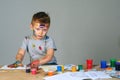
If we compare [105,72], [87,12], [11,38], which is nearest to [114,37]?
[87,12]

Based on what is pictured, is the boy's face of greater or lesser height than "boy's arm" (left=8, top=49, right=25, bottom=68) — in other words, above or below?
above

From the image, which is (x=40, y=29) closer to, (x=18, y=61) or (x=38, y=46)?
(x=38, y=46)

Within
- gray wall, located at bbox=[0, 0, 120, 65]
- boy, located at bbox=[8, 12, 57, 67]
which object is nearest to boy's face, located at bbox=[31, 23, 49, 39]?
boy, located at bbox=[8, 12, 57, 67]

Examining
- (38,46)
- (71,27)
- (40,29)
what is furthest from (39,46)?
(71,27)

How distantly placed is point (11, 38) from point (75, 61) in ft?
3.34

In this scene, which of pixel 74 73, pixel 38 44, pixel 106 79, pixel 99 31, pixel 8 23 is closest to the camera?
pixel 106 79

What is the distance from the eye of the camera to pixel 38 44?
7.27 ft

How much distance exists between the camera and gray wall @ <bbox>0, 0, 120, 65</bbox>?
323 cm

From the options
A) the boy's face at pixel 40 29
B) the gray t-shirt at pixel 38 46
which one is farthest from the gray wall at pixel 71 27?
the boy's face at pixel 40 29

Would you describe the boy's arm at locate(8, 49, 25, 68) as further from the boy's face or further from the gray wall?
the gray wall

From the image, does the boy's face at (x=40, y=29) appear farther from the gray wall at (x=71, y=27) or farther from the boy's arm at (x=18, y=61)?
the gray wall at (x=71, y=27)

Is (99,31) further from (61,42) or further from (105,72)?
(105,72)

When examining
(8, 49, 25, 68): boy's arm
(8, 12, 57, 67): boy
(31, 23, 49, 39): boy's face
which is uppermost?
(31, 23, 49, 39): boy's face

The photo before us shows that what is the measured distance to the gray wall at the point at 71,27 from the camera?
3.23 metres
